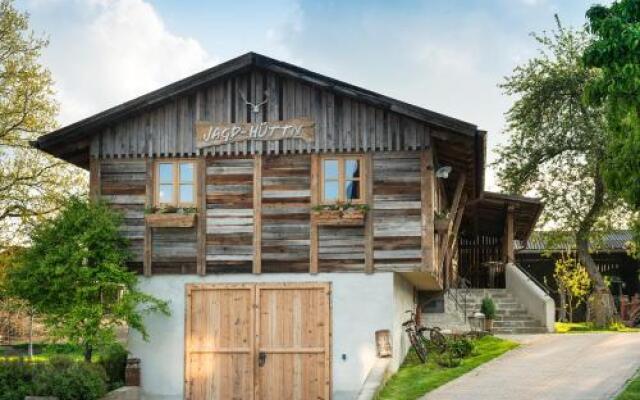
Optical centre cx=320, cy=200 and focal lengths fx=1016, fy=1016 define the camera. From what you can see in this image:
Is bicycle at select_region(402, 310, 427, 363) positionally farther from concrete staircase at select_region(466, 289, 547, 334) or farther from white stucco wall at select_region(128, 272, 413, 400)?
concrete staircase at select_region(466, 289, 547, 334)

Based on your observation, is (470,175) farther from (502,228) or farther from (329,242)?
(502,228)

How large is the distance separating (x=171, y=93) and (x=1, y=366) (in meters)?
6.52

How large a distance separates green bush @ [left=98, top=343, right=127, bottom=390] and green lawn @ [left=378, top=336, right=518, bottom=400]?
577 cm

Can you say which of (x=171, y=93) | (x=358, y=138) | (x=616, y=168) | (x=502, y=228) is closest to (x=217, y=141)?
(x=171, y=93)

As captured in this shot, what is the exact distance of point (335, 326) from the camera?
831 inches

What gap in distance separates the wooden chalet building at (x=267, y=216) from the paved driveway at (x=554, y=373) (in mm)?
2315

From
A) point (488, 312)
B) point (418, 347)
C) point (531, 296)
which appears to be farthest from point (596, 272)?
point (418, 347)

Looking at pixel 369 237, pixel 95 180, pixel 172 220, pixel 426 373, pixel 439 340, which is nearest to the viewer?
pixel 369 237

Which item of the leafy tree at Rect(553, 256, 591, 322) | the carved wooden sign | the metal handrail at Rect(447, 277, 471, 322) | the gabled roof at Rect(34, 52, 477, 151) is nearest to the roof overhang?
the gabled roof at Rect(34, 52, 477, 151)

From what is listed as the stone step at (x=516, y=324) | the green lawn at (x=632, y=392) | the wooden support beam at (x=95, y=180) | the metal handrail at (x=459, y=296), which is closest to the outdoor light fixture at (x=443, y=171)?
the green lawn at (x=632, y=392)

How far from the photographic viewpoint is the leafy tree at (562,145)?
37.7m

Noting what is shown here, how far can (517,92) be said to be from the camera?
39.3m

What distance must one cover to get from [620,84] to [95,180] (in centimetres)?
1184

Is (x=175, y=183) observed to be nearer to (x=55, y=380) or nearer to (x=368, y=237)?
(x=368, y=237)
